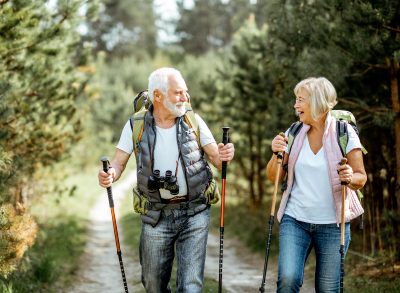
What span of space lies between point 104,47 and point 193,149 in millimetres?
49222

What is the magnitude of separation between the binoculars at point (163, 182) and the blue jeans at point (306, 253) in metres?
0.87

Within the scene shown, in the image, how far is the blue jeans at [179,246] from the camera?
4391mm

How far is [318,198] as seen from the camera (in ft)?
13.7

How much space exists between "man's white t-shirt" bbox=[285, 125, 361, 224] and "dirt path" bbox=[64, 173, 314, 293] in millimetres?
3019

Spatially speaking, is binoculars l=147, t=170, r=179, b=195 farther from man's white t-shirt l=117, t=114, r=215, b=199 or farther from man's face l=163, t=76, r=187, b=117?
man's face l=163, t=76, r=187, b=117

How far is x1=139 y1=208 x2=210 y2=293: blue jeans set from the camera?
4.39 meters

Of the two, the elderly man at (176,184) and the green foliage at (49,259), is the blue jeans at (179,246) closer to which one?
the elderly man at (176,184)

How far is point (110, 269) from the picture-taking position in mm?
9047

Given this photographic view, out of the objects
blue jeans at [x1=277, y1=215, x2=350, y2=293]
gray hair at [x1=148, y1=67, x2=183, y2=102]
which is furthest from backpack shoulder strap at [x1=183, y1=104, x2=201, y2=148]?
blue jeans at [x1=277, y1=215, x2=350, y2=293]

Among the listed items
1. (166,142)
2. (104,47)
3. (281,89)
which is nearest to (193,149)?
(166,142)

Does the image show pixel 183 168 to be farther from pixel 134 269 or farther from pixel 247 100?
pixel 247 100

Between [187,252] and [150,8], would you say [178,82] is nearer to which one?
[187,252]

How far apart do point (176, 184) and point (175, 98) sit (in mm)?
649

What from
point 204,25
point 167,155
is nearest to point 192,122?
point 167,155
